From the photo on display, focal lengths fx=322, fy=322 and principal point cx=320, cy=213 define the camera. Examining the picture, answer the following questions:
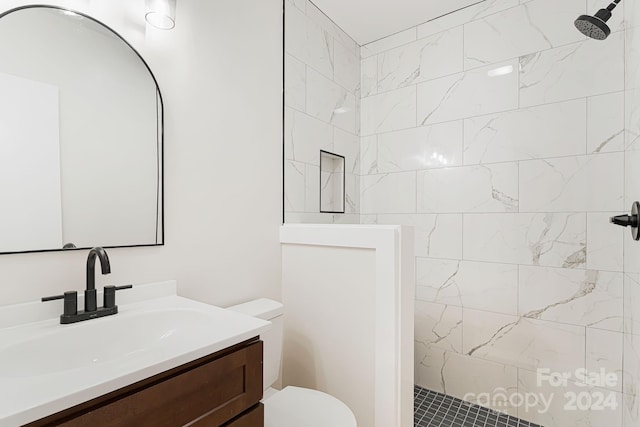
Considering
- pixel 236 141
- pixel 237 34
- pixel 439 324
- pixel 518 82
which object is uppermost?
pixel 237 34

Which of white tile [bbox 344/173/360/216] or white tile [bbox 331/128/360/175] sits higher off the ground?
white tile [bbox 331/128/360/175]

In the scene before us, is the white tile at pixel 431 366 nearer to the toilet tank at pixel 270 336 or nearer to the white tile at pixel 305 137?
the toilet tank at pixel 270 336

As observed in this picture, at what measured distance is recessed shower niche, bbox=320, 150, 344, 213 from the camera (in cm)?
232

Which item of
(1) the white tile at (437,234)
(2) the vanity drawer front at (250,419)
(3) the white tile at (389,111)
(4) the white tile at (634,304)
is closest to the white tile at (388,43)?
(3) the white tile at (389,111)

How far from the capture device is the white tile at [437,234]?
2201 millimetres

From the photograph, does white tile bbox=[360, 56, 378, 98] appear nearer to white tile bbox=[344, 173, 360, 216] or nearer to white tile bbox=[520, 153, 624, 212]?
white tile bbox=[344, 173, 360, 216]

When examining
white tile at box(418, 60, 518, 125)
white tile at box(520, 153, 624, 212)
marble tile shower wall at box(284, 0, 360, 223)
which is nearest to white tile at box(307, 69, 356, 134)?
marble tile shower wall at box(284, 0, 360, 223)

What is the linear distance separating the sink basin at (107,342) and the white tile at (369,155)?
73.1 inches

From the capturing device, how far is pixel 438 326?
2.26 m

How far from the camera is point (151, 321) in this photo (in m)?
1.12

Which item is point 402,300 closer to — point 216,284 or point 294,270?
point 294,270

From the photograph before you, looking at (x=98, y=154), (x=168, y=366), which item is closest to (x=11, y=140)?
(x=98, y=154)

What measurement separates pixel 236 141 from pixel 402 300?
1130 mm

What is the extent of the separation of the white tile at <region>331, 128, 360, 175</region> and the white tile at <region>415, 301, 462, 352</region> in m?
1.15
